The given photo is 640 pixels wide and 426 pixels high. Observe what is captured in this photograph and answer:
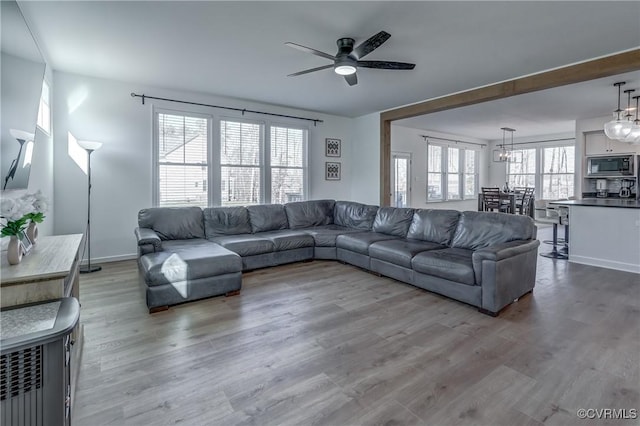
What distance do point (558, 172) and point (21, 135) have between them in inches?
462

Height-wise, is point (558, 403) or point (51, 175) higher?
point (51, 175)

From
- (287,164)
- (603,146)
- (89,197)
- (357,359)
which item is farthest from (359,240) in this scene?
(603,146)

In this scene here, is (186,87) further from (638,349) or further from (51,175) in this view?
(638,349)

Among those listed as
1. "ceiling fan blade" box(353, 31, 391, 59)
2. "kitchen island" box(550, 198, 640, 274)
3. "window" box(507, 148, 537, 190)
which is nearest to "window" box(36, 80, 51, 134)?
"ceiling fan blade" box(353, 31, 391, 59)

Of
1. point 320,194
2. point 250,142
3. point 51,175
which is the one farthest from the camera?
point 320,194

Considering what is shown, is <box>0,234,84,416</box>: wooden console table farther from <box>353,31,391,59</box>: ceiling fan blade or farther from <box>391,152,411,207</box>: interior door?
<box>391,152,411,207</box>: interior door

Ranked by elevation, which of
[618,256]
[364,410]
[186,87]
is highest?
[186,87]

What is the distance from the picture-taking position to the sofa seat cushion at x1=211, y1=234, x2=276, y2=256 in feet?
14.2

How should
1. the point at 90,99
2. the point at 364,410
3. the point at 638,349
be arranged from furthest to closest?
the point at 90,99 < the point at 638,349 < the point at 364,410

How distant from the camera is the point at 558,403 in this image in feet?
5.97

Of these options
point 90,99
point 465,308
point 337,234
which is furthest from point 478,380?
point 90,99

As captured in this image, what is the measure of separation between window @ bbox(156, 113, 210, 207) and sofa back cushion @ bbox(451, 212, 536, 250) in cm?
412

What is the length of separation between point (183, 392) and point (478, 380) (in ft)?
5.91

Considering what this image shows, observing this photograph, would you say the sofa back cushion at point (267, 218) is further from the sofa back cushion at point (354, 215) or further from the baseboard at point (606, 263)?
the baseboard at point (606, 263)
